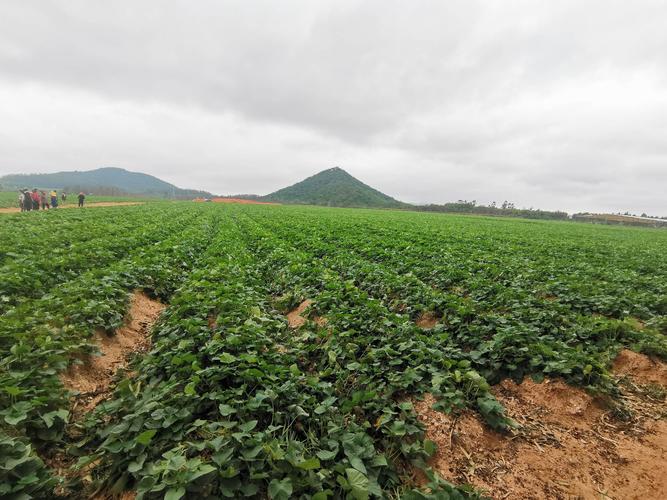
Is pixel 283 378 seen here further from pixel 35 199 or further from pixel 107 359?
pixel 35 199

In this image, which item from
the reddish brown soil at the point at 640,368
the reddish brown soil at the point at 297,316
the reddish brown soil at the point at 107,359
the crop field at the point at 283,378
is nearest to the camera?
the crop field at the point at 283,378

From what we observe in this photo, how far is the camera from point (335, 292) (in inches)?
279

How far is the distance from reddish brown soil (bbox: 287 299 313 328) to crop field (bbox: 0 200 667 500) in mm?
50

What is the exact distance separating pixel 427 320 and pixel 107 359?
5906 millimetres

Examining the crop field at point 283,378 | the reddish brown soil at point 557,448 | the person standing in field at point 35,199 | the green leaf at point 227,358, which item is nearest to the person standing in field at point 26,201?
the person standing in field at point 35,199

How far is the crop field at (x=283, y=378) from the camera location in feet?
8.84

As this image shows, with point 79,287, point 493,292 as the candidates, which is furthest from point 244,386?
point 493,292

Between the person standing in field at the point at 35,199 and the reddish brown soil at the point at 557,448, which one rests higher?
the person standing in field at the point at 35,199

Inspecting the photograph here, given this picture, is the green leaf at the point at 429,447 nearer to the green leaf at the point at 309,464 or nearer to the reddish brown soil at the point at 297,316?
the green leaf at the point at 309,464

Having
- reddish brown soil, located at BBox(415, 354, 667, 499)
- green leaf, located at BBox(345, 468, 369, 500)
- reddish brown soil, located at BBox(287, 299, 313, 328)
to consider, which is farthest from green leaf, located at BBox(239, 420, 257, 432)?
reddish brown soil, located at BBox(287, 299, 313, 328)

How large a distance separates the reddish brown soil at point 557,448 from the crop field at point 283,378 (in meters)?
0.05

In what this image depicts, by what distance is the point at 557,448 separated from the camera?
3.48 meters

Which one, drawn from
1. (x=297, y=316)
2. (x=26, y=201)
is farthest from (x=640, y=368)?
(x=26, y=201)

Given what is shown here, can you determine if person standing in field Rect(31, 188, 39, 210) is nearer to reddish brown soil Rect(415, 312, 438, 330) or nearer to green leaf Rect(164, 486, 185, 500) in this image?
reddish brown soil Rect(415, 312, 438, 330)
